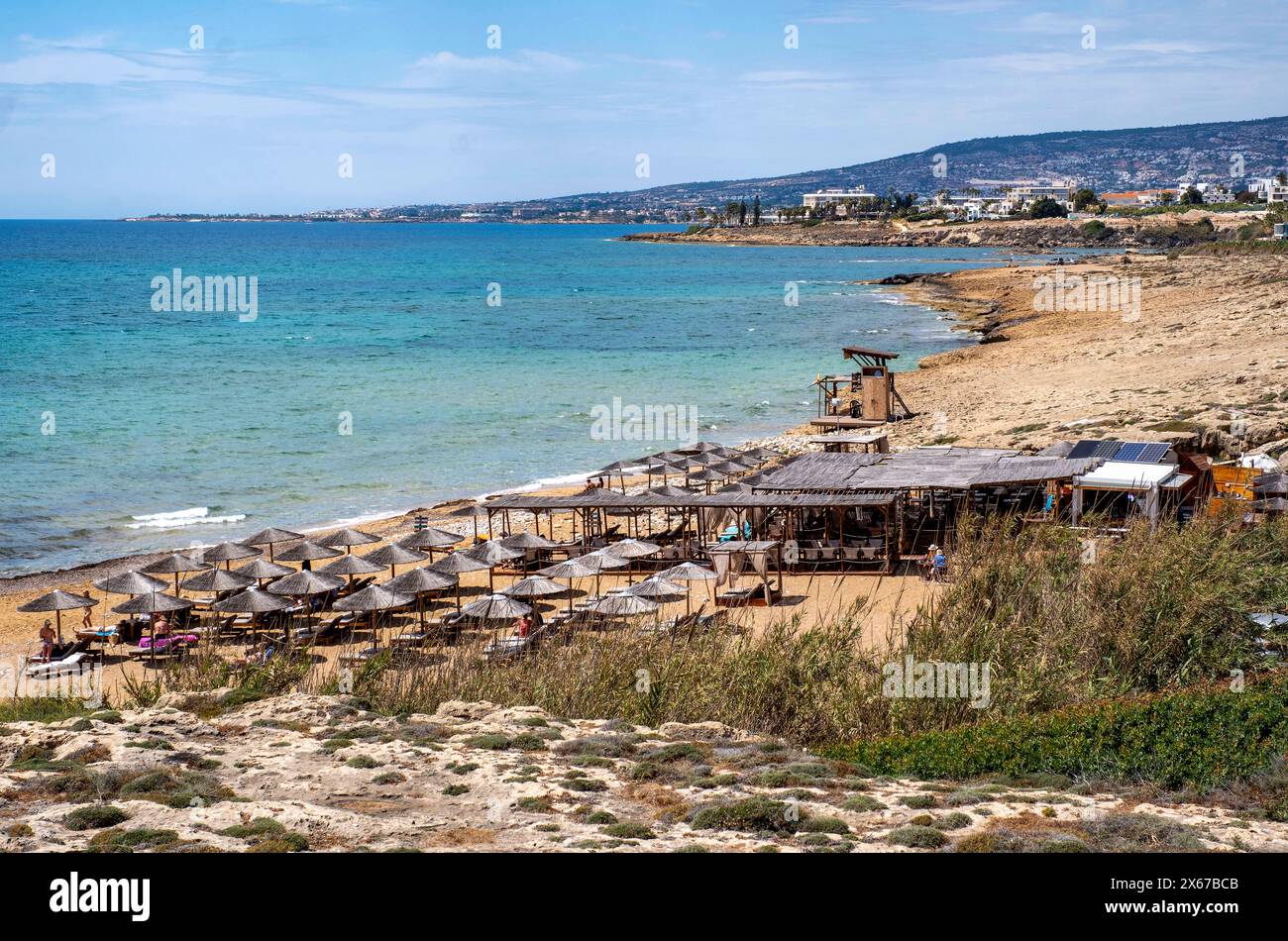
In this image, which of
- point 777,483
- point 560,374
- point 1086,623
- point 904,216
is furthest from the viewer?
point 904,216

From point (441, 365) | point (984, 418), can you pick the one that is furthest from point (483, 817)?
point (441, 365)

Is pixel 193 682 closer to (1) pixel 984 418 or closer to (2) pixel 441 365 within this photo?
(1) pixel 984 418

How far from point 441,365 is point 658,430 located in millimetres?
18973

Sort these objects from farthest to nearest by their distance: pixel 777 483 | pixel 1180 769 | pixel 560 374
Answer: pixel 560 374 → pixel 777 483 → pixel 1180 769

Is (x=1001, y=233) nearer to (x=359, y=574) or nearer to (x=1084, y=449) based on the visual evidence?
(x=1084, y=449)

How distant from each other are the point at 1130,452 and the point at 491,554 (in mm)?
11003

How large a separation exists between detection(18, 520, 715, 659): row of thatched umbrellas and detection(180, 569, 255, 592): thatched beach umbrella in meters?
0.01

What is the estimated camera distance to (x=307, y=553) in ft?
64.5

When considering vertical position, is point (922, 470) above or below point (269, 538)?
above

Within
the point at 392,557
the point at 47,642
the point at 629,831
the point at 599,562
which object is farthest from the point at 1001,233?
the point at 629,831

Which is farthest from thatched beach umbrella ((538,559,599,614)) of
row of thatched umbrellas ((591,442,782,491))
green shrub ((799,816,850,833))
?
green shrub ((799,816,850,833))

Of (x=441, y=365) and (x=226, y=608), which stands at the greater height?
(x=441, y=365)

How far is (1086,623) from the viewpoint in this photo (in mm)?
11875

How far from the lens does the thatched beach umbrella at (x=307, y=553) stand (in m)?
19.6
